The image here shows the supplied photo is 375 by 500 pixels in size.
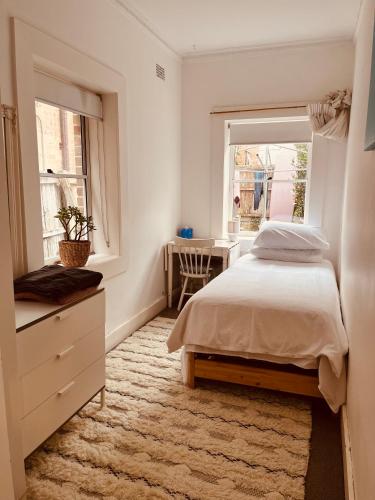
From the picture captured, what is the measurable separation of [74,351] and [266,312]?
1.12 metres

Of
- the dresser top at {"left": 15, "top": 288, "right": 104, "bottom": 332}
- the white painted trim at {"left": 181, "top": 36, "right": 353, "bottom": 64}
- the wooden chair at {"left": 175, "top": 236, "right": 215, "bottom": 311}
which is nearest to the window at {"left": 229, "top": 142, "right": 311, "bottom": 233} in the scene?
the wooden chair at {"left": 175, "top": 236, "right": 215, "bottom": 311}

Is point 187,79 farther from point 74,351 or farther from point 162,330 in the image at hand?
point 74,351

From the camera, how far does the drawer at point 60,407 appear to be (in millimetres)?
1560

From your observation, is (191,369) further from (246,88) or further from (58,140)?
(246,88)

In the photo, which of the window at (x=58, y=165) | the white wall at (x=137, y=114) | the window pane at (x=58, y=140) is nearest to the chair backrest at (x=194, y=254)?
the white wall at (x=137, y=114)

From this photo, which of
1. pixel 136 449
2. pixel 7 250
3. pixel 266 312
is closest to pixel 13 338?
pixel 7 250

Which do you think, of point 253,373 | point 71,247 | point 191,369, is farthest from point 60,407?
point 253,373

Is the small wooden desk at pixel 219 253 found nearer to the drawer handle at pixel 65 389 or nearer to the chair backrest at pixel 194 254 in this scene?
the chair backrest at pixel 194 254

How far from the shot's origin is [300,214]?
4047mm

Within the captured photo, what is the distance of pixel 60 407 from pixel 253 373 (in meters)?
1.15

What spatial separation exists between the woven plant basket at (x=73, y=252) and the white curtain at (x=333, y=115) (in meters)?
2.38

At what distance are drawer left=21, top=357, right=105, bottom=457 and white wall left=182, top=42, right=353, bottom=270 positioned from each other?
2.55 m

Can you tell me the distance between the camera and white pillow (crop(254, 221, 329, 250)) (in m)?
3.49

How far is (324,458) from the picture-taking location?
5.96 feet
